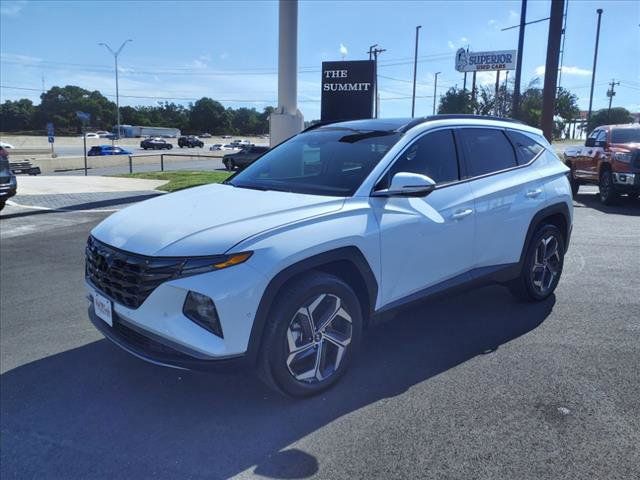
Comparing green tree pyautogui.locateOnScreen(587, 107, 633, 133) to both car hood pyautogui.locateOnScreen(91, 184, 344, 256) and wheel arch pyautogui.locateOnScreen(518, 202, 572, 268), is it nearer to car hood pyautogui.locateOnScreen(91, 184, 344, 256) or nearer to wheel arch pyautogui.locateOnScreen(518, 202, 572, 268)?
wheel arch pyautogui.locateOnScreen(518, 202, 572, 268)

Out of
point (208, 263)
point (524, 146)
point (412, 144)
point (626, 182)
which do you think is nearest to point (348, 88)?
A: point (626, 182)

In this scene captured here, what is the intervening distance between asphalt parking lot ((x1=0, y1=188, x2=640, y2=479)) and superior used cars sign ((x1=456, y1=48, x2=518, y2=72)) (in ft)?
102

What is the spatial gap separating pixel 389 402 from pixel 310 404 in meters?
0.49

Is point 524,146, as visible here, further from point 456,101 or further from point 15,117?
point 15,117

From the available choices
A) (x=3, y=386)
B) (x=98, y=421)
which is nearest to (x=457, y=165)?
(x=98, y=421)

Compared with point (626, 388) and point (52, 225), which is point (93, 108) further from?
point (626, 388)

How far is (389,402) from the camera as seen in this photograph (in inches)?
132

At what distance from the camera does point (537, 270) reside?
5027 mm

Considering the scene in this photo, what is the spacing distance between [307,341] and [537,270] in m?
2.79

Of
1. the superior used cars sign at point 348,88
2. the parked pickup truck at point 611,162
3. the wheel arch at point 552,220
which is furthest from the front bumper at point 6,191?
the parked pickup truck at point 611,162

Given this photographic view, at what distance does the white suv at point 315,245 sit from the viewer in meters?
2.86

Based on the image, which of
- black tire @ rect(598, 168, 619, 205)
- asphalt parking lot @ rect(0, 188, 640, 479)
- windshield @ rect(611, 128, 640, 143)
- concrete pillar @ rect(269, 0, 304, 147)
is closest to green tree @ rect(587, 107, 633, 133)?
windshield @ rect(611, 128, 640, 143)

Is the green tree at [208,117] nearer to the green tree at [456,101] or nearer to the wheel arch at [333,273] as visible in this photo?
the green tree at [456,101]

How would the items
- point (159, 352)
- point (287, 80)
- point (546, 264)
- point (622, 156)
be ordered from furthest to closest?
1. point (287, 80)
2. point (622, 156)
3. point (546, 264)
4. point (159, 352)
